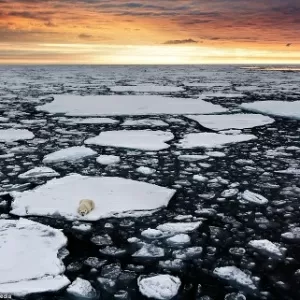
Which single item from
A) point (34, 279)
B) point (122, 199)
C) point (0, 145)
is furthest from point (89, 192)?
point (0, 145)

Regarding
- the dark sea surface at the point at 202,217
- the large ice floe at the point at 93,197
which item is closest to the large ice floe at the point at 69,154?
the dark sea surface at the point at 202,217

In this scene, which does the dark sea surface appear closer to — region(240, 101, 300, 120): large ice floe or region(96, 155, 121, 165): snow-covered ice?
region(96, 155, 121, 165): snow-covered ice

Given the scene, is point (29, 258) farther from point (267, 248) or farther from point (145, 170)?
point (145, 170)

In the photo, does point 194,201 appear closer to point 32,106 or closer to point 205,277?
point 205,277

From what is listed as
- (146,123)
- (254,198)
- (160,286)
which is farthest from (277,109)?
(160,286)

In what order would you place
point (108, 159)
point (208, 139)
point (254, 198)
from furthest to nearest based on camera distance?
point (208, 139) → point (108, 159) → point (254, 198)

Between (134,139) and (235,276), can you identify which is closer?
(235,276)
